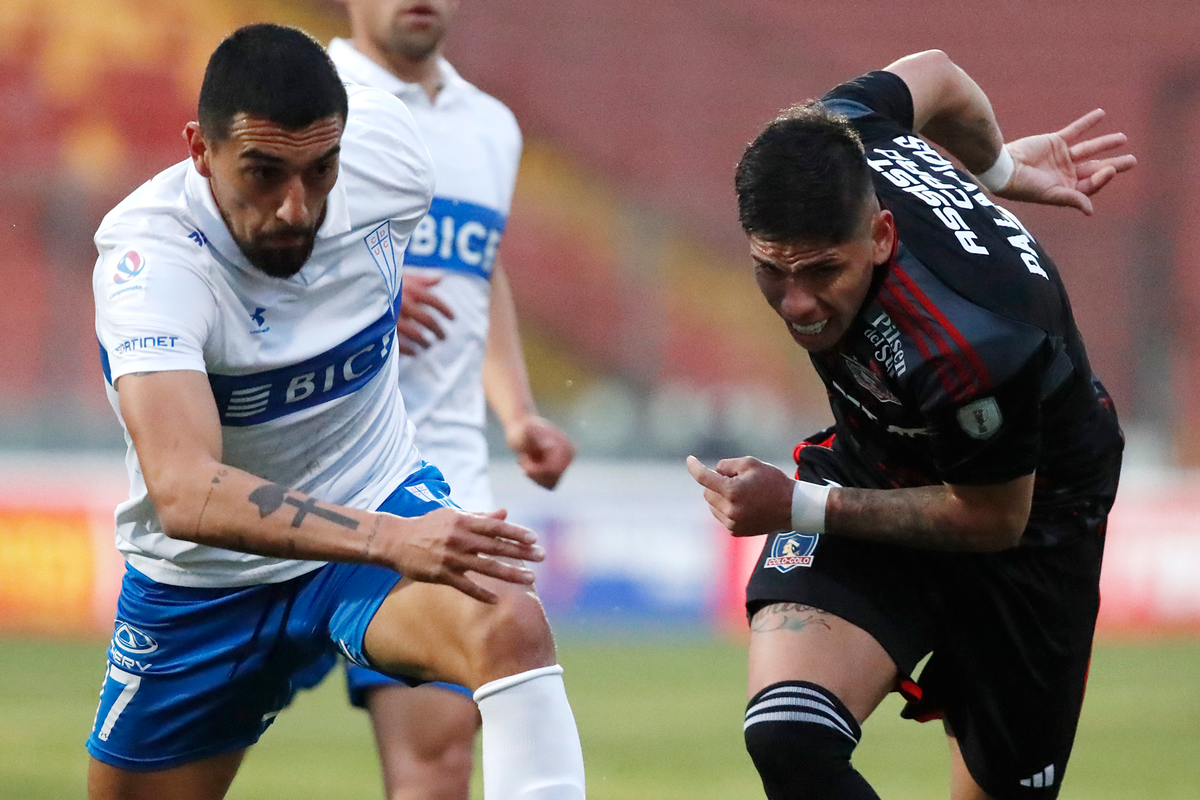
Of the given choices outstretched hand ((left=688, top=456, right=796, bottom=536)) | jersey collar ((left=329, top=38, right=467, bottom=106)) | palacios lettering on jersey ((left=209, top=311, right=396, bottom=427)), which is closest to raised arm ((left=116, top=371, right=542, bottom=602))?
palacios lettering on jersey ((left=209, top=311, right=396, bottom=427))

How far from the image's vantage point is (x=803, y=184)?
3283mm

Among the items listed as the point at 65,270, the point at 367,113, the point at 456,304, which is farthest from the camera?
the point at 65,270

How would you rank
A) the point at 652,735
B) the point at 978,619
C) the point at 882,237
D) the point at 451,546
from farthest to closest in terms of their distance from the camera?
the point at 652,735 → the point at 978,619 → the point at 882,237 → the point at 451,546

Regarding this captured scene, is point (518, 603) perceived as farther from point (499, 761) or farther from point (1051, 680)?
point (1051, 680)

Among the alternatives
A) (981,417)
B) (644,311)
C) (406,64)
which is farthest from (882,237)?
(644,311)

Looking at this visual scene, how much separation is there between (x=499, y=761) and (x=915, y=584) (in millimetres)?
1283

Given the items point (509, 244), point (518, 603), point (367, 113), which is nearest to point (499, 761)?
point (518, 603)

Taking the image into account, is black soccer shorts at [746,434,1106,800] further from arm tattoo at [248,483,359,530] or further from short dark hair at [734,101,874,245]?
arm tattoo at [248,483,359,530]

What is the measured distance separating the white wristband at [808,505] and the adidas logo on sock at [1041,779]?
100 cm

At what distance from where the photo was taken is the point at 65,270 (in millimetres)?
12203

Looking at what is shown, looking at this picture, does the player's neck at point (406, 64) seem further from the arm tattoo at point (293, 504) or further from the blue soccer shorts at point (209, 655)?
the arm tattoo at point (293, 504)

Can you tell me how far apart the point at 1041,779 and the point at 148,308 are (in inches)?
100

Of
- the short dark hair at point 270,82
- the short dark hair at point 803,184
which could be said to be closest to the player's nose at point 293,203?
the short dark hair at point 270,82

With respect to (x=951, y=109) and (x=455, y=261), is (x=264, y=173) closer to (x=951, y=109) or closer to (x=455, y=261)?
(x=455, y=261)
